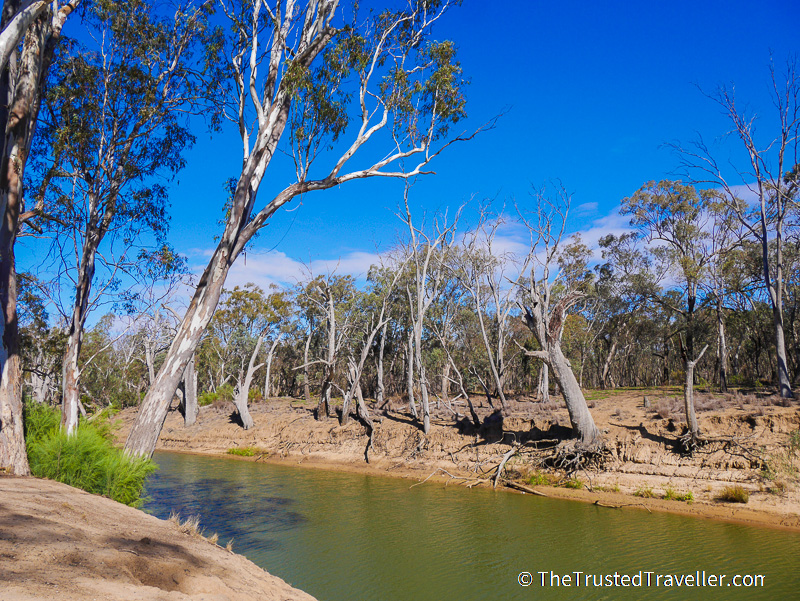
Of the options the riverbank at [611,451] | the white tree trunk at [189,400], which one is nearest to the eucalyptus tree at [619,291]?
the riverbank at [611,451]

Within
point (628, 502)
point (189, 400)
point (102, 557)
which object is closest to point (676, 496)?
point (628, 502)

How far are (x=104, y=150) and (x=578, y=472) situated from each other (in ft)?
48.0

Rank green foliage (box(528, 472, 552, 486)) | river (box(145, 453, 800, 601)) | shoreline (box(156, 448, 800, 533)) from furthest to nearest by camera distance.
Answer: green foliage (box(528, 472, 552, 486)) → shoreline (box(156, 448, 800, 533)) → river (box(145, 453, 800, 601))

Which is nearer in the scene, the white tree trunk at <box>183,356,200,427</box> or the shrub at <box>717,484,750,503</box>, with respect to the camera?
the shrub at <box>717,484,750,503</box>

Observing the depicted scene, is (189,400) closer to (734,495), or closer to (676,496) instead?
(676,496)

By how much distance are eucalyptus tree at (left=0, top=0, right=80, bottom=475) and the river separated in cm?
406

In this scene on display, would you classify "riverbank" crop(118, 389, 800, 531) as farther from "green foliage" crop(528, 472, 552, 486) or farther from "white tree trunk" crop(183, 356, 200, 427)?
"white tree trunk" crop(183, 356, 200, 427)

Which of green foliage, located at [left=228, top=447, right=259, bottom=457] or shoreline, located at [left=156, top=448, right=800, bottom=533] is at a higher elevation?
shoreline, located at [left=156, top=448, right=800, bottom=533]

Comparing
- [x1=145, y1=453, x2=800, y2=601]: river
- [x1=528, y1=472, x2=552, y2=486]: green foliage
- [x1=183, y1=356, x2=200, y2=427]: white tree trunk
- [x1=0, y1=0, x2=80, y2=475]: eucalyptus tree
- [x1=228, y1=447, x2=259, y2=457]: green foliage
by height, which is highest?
[x1=0, y1=0, x2=80, y2=475]: eucalyptus tree

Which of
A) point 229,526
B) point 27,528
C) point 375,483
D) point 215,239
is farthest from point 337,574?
point 375,483

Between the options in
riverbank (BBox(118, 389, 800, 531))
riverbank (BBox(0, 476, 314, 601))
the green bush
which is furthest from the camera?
riverbank (BBox(118, 389, 800, 531))

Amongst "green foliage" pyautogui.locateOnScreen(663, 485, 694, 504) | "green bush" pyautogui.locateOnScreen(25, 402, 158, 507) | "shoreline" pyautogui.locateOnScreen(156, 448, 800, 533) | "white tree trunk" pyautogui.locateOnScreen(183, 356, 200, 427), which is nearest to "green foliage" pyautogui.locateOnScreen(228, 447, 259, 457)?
"shoreline" pyautogui.locateOnScreen(156, 448, 800, 533)

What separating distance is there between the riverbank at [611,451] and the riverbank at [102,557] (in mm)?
6475

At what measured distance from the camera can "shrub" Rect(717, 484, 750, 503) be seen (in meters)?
11.0
